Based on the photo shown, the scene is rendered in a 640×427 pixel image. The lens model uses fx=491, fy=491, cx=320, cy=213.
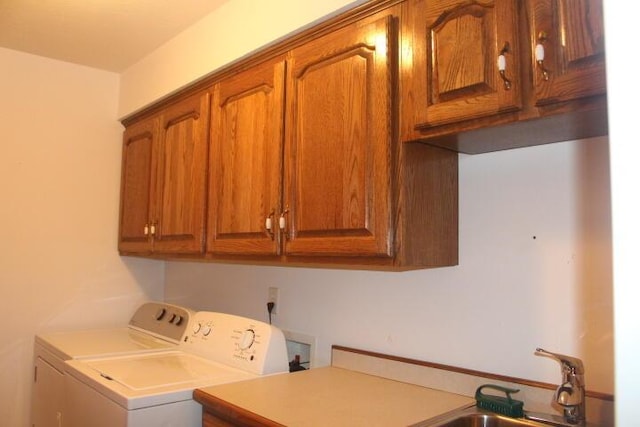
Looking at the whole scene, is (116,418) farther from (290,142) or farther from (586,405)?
(586,405)

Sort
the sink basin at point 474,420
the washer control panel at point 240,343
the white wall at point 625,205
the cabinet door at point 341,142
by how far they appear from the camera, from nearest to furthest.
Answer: the white wall at point 625,205, the sink basin at point 474,420, the cabinet door at point 341,142, the washer control panel at point 240,343

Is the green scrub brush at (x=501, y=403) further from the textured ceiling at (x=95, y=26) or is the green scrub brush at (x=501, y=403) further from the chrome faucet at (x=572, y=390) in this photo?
the textured ceiling at (x=95, y=26)

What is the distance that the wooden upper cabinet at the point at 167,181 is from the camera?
209 cm

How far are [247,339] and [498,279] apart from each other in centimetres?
92

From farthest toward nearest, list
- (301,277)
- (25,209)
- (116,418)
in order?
(25,209) → (301,277) → (116,418)

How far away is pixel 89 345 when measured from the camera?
7.17 feet

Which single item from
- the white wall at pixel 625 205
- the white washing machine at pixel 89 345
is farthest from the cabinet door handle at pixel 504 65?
the white washing machine at pixel 89 345

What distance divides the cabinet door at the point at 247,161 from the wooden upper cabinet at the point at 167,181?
10 cm

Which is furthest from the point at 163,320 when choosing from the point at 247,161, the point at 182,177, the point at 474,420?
the point at 474,420

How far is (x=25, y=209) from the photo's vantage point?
2508mm

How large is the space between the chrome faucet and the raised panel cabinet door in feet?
2.02

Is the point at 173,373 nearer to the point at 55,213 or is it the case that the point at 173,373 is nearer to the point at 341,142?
the point at 341,142

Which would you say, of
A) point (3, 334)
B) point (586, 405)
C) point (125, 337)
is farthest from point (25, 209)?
point (586, 405)

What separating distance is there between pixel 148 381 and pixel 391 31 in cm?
132
